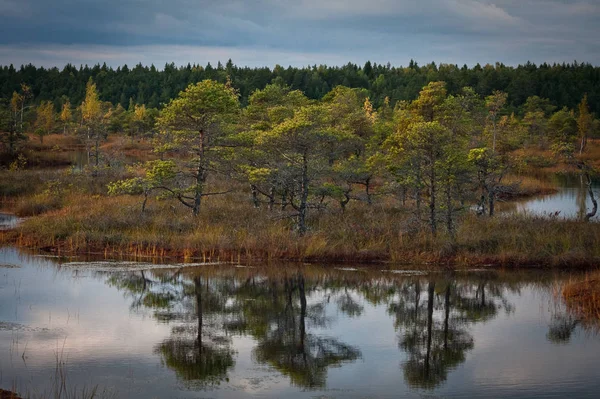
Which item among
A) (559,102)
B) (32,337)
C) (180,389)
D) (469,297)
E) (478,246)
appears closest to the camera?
(180,389)

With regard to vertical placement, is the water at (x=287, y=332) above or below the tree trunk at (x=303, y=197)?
below

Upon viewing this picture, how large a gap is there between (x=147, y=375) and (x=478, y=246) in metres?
15.0

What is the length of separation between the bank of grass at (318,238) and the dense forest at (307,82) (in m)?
81.7

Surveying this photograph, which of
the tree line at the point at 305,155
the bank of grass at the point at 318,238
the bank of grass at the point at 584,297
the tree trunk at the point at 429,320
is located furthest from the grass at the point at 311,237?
the bank of grass at the point at 584,297

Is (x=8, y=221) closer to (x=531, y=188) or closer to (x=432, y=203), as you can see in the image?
(x=432, y=203)

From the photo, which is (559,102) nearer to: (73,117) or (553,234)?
(73,117)

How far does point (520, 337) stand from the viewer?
15898 millimetres

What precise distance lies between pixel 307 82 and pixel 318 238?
381 feet

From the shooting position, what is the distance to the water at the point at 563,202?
37781mm

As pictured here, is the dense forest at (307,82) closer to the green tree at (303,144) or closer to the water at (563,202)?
the water at (563,202)

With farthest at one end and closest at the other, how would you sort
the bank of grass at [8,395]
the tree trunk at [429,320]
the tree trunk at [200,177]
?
the tree trunk at [200,177] < the tree trunk at [429,320] < the bank of grass at [8,395]

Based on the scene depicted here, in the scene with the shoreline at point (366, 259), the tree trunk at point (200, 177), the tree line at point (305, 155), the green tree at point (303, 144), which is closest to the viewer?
the shoreline at point (366, 259)

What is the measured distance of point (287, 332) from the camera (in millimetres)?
15945

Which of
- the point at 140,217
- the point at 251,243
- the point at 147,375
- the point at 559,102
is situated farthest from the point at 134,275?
the point at 559,102
